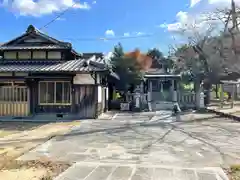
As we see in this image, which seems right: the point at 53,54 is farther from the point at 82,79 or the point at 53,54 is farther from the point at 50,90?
the point at 82,79

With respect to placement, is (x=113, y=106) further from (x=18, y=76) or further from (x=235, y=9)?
(x=235, y=9)

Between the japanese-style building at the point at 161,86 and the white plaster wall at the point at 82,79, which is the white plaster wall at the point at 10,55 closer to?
the white plaster wall at the point at 82,79

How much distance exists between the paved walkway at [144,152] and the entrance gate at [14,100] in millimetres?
6011

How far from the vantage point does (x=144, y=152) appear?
301 inches

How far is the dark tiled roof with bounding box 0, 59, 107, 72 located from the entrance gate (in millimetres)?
1104

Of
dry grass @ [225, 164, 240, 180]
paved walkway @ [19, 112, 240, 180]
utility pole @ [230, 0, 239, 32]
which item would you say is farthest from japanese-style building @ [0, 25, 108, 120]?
dry grass @ [225, 164, 240, 180]

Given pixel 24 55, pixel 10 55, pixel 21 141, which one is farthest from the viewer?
pixel 10 55

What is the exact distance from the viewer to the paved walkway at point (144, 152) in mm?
5727

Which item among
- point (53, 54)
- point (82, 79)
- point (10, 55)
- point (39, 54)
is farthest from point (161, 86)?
point (10, 55)

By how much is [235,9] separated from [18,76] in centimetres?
1312

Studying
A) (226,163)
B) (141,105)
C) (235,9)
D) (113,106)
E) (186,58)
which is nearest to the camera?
(226,163)

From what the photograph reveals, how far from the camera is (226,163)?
21.3ft

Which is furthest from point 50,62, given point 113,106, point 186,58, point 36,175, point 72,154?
point 186,58

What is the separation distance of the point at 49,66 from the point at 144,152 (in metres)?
10.7
